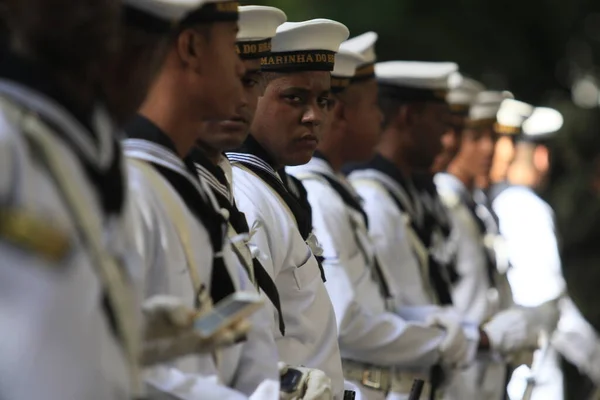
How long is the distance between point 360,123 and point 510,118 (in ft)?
15.3

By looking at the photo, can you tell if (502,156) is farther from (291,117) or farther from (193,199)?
(193,199)

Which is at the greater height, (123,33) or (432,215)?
(123,33)

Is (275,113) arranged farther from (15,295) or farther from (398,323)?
(15,295)

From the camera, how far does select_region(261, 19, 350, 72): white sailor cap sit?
16.5 feet

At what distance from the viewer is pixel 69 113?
243cm

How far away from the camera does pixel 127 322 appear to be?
7.91 ft

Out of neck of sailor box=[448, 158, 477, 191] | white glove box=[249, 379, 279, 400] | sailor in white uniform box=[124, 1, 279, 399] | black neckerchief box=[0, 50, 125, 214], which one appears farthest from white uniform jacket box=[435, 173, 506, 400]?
black neckerchief box=[0, 50, 125, 214]

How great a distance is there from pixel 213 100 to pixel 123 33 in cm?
51

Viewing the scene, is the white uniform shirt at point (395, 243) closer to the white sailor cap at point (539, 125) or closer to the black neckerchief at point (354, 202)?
the black neckerchief at point (354, 202)

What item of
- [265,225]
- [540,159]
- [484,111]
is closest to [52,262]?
[265,225]

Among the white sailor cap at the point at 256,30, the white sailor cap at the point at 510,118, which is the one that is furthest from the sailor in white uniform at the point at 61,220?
the white sailor cap at the point at 510,118

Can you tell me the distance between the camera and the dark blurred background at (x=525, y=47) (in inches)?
513

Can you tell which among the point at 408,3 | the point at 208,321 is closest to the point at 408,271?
the point at 208,321

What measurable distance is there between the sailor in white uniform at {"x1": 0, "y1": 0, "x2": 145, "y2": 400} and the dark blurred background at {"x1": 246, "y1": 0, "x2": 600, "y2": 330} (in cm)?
964
